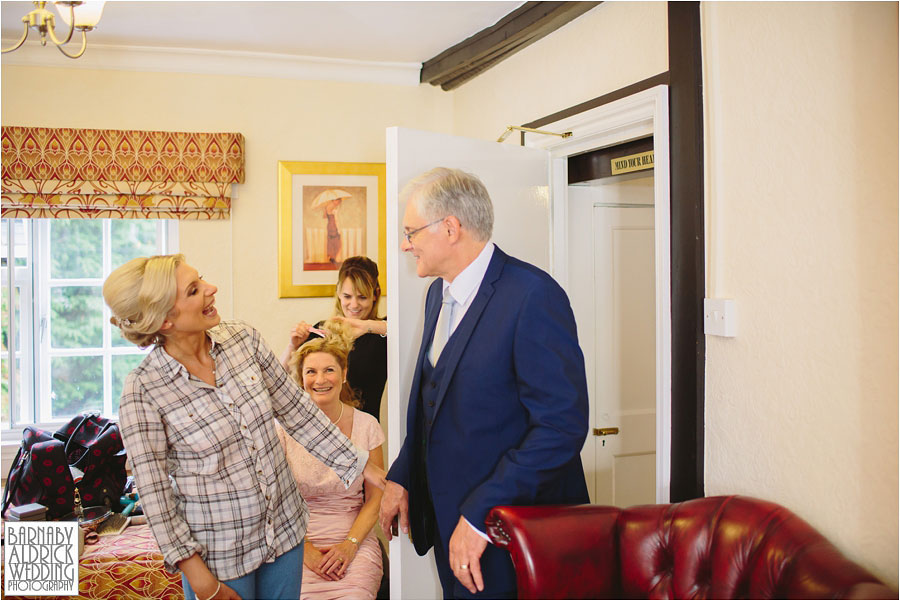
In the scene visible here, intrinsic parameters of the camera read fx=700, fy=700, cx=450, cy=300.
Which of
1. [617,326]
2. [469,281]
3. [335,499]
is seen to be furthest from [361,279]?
[469,281]

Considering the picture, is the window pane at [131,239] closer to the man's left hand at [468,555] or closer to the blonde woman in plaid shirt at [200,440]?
the blonde woman in plaid shirt at [200,440]

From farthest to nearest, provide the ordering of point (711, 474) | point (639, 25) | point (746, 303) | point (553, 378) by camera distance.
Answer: point (639, 25) → point (711, 474) → point (746, 303) → point (553, 378)

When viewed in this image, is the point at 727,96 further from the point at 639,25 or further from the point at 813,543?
the point at 813,543

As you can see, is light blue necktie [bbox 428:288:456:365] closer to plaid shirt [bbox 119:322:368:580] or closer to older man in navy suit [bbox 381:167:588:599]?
older man in navy suit [bbox 381:167:588:599]

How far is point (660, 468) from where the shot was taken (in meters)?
2.26

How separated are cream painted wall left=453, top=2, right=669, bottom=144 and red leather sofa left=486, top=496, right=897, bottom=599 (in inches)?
Answer: 56.6

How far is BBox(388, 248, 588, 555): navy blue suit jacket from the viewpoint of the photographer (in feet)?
5.77

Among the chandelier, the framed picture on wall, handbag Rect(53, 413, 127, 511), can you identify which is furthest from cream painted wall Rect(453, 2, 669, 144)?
handbag Rect(53, 413, 127, 511)

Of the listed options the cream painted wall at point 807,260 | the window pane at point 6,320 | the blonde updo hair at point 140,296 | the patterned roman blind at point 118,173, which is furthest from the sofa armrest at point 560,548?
the window pane at point 6,320

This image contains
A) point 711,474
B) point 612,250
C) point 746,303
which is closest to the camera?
point 746,303

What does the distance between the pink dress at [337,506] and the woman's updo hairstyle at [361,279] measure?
0.69 metres

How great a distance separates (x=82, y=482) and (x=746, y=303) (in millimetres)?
3020

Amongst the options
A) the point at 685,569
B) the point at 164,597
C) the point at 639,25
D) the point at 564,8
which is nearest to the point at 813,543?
the point at 685,569

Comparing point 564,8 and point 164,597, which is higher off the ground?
point 564,8
